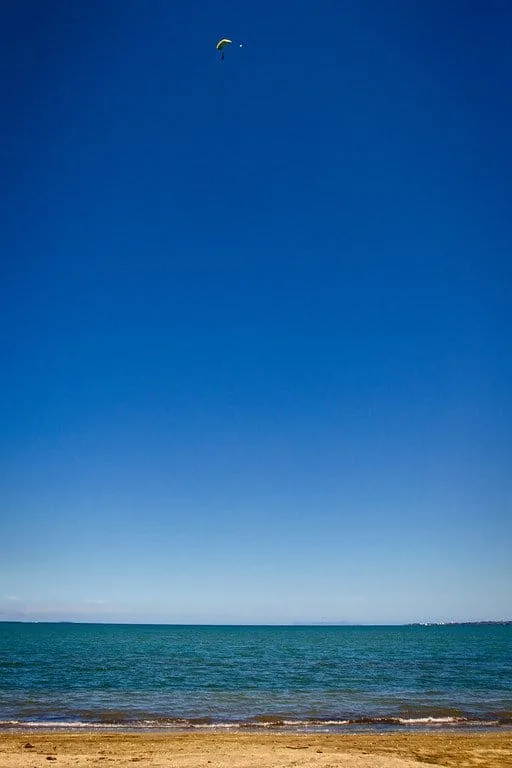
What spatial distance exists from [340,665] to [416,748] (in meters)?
39.5

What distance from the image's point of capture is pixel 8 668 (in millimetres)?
47875

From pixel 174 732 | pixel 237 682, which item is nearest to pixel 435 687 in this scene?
pixel 237 682

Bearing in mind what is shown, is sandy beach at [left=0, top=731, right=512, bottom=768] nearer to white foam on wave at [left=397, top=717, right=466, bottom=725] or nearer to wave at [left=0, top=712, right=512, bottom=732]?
wave at [left=0, top=712, right=512, bottom=732]

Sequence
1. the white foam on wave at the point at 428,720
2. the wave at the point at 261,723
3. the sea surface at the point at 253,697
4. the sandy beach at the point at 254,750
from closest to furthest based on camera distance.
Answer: the sandy beach at the point at 254,750, the wave at the point at 261,723, the sea surface at the point at 253,697, the white foam on wave at the point at 428,720

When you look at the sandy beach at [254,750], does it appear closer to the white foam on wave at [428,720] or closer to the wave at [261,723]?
the wave at [261,723]

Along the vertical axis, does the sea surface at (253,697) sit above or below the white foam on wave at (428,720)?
below

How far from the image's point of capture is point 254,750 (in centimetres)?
1781

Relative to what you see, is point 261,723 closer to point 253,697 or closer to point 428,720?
point 428,720

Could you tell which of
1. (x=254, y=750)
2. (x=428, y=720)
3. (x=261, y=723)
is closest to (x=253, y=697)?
(x=261, y=723)

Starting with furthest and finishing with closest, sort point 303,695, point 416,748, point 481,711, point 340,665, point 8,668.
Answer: point 340,665, point 8,668, point 303,695, point 481,711, point 416,748

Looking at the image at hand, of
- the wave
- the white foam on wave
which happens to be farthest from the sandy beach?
the white foam on wave

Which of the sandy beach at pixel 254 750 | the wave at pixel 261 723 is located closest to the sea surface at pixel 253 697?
the wave at pixel 261 723

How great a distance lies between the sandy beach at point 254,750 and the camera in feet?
52.4

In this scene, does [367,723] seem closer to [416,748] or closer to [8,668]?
[416,748]
